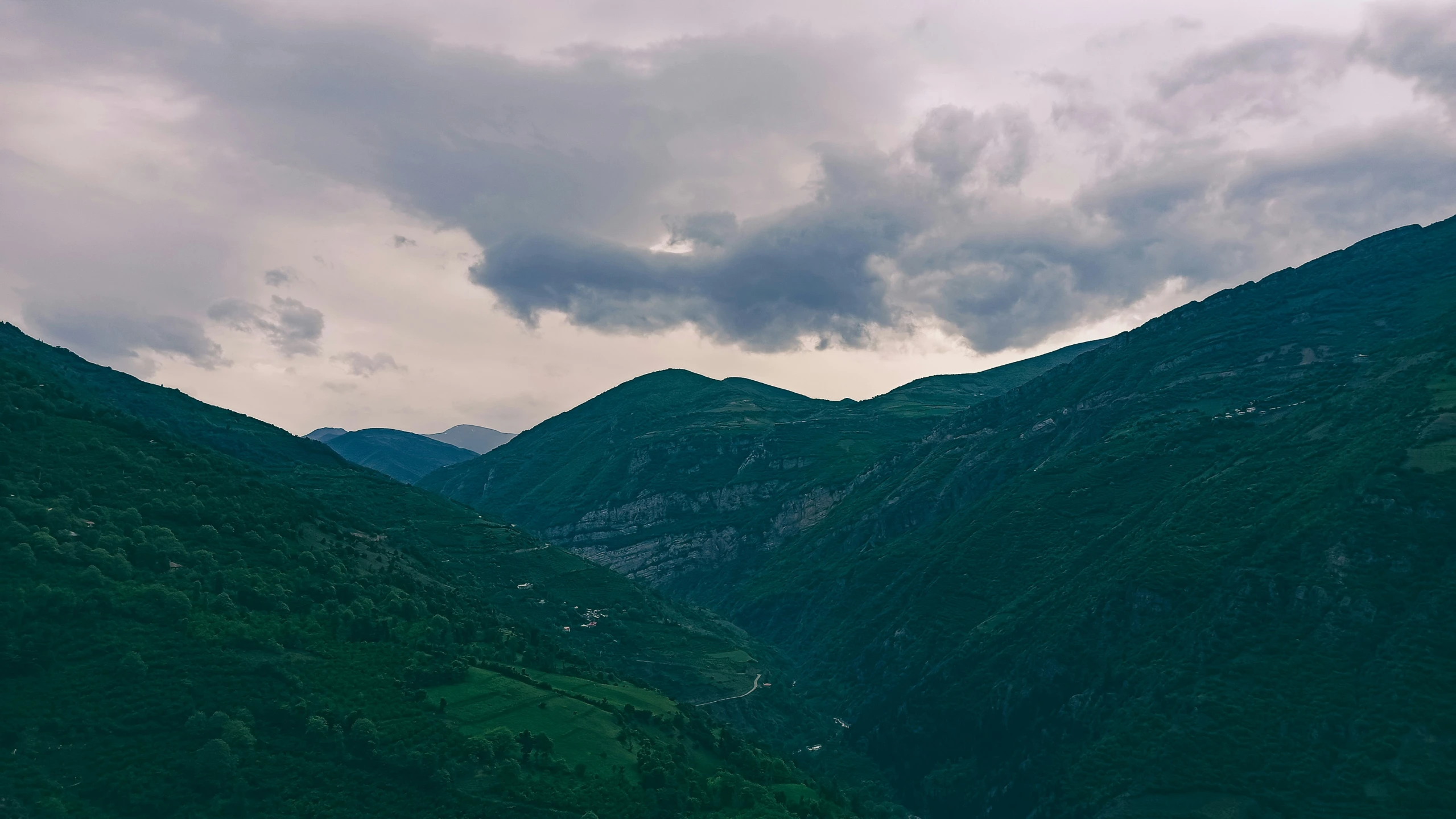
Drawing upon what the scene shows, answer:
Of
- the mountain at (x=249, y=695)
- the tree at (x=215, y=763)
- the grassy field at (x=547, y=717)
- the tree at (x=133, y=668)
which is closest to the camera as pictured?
the tree at (x=215, y=763)

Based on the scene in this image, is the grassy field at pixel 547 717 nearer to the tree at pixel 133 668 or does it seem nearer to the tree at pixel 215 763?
the tree at pixel 215 763

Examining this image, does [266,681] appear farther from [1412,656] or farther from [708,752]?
[1412,656]

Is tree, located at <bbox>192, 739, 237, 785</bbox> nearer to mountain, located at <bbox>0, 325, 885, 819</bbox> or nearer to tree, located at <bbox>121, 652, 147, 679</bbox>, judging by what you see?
mountain, located at <bbox>0, 325, 885, 819</bbox>

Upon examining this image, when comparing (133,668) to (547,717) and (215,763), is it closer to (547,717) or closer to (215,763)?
(215,763)

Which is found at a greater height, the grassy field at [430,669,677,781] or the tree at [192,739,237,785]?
the tree at [192,739,237,785]

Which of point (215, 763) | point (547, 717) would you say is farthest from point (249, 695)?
point (547, 717)

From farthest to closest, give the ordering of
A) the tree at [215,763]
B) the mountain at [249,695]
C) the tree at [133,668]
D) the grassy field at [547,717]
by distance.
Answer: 1. the grassy field at [547,717]
2. the tree at [133,668]
3. the mountain at [249,695]
4. the tree at [215,763]

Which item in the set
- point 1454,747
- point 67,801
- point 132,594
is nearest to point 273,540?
point 132,594

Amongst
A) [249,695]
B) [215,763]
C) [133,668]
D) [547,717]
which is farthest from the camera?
[547,717]

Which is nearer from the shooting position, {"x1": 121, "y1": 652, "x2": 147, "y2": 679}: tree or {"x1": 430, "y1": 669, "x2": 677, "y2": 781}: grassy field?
{"x1": 121, "y1": 652, "x2": 147, "y2": 679}: tree

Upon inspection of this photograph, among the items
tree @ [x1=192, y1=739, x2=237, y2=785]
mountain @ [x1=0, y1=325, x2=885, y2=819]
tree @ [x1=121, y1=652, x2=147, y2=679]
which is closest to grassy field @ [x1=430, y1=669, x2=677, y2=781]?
mountain @ [x1=0, y1=325, x2=885, y2=819]

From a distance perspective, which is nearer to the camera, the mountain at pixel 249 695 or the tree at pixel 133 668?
the mountain at pixel 249 695

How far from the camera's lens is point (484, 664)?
185 meters

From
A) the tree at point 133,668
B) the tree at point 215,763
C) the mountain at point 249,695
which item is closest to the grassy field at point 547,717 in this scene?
the mountain at point 249,695
